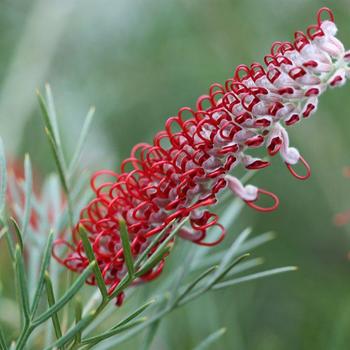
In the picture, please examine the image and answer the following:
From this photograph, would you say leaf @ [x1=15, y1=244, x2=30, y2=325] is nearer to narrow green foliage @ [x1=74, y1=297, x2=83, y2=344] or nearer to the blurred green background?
narrow green foliage @ [x1=74, y1=297, x2=83, y2=344]

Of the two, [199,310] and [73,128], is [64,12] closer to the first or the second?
[73,128]

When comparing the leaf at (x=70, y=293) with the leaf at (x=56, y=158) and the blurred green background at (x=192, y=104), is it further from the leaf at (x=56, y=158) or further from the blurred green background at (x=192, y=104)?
the blurred green background at (x=192, y=104)

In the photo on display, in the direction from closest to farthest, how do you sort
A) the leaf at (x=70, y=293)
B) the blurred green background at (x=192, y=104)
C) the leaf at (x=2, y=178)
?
1. the leaf at (x=70, y=293)
2. the leaf at (x=2, y=178)
3. the blurred green background at (x=192, y=104)

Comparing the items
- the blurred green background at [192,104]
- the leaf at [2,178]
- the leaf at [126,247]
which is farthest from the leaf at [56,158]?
the blurred green background at [192,104]

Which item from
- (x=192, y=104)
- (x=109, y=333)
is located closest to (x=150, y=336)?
(x=109, y=333)

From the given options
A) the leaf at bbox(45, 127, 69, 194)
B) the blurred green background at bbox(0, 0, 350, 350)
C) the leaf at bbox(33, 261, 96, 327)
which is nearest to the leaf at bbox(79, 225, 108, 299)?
the leaf at bbox(33, 261, 96, 327)

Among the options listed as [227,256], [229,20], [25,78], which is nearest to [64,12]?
[25,78]
